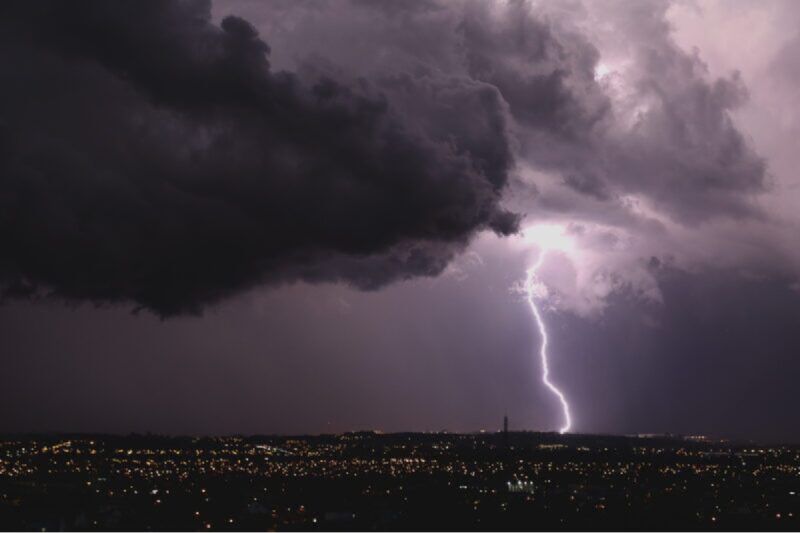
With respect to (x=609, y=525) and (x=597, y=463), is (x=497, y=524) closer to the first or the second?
(x=609, y=525)

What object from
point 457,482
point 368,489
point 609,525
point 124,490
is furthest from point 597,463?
point 609,525

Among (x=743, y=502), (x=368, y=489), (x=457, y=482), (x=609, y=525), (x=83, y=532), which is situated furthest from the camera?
(x=457, y=482)

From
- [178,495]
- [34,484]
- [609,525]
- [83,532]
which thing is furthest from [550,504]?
[34,484]

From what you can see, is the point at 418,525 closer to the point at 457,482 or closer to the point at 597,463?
the point at 457,482

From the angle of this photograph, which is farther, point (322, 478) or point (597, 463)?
point (597, 463)

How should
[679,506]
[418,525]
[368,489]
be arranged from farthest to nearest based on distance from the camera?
[368,489], [679,506], [418,525]

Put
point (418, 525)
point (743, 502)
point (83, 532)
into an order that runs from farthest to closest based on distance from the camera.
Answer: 1. point (743, 502)
2. point (418, 525)
3. point (83, 532)

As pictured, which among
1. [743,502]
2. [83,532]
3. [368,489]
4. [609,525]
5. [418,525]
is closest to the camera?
[83,532]

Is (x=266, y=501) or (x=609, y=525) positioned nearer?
(x=609, y=525)

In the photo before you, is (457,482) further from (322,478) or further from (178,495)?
(178,495)
